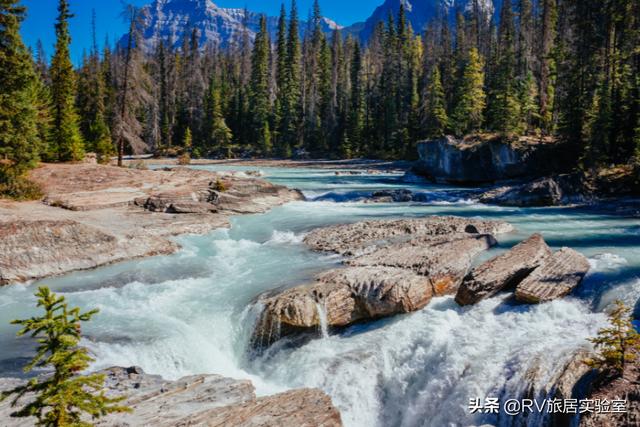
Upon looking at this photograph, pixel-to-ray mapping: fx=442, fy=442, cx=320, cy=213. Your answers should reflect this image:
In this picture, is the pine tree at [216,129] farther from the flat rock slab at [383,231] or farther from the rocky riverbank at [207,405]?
the rocky riverbank at [207,405]

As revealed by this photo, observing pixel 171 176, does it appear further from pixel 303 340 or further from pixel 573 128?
pixel 573 128

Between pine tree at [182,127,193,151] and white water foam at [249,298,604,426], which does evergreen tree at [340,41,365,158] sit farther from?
white water foam at [249,298,604,426]

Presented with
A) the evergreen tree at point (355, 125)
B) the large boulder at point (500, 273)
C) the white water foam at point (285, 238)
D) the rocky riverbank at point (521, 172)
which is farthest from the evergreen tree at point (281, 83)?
the large boulder at point (500, 273)

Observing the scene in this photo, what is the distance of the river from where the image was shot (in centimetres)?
843

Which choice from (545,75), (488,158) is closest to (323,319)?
(488,158)

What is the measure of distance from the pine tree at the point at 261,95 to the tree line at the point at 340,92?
0.84 ft

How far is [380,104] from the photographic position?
7025 cm

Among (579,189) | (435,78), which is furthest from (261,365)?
(435,78)

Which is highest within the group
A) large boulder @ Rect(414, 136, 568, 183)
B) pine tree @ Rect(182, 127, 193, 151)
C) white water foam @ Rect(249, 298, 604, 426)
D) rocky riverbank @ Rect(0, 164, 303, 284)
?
pine tree @ Rect(182, 127, 193, 151)

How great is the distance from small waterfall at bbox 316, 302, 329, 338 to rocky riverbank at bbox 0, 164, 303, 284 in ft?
28.7

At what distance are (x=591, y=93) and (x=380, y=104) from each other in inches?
1498

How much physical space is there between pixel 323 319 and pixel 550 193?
2291 centimetres

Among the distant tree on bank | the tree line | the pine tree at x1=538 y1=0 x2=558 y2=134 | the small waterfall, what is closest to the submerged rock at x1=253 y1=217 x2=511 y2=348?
the small waterfall

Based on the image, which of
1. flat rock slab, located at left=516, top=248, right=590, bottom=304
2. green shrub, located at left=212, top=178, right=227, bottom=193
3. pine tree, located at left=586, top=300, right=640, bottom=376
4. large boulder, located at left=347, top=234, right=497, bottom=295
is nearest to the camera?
pine tree, located at left=586, top=300, right=640, bottom=376
